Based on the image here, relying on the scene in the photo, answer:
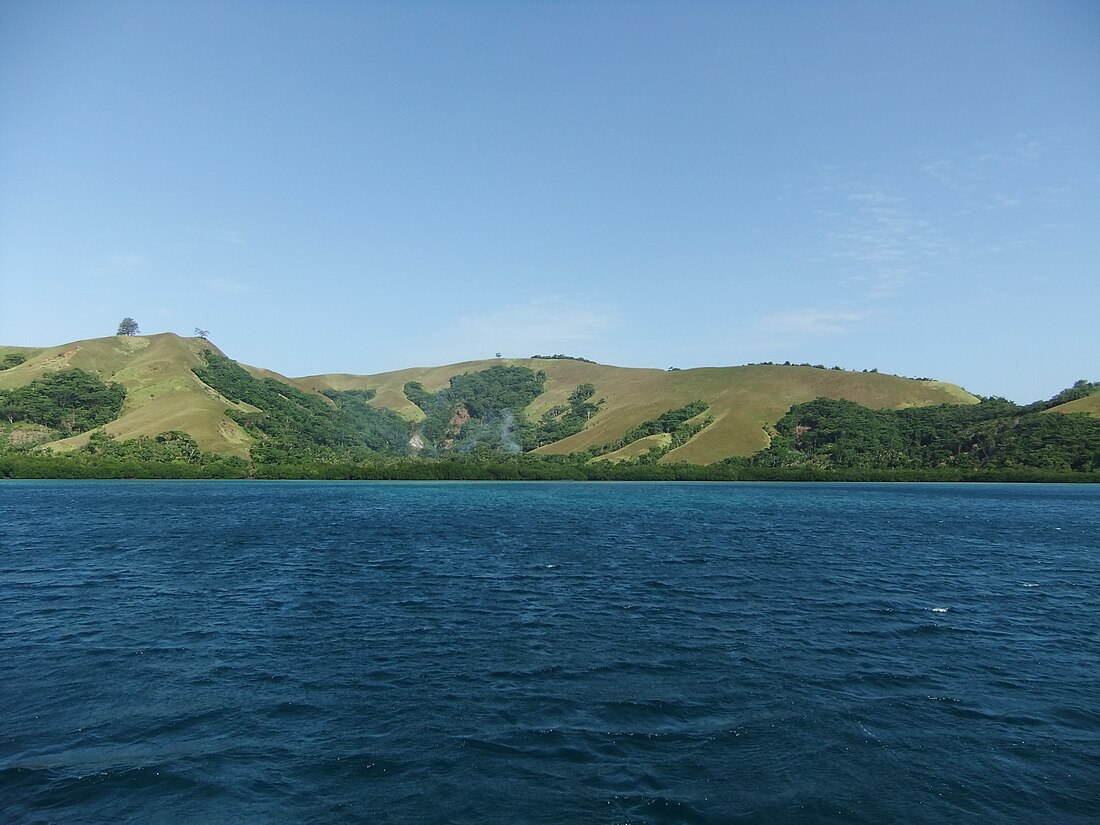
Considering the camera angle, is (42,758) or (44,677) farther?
(44,677)

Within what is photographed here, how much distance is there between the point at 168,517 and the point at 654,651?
7490 centimetres

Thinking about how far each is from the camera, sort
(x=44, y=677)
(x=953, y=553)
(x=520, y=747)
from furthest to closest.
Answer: (x=953, y=553)
(x=44, y=677)
(x=520, y=747)

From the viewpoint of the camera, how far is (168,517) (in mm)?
81188

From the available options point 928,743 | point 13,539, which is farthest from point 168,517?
point 928,743

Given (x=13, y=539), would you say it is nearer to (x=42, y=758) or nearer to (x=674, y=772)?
(x=42, y=758)

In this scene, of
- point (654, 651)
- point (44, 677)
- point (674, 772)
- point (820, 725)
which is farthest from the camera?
point (654, 651)

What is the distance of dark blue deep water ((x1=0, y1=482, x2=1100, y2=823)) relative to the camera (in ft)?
50.8

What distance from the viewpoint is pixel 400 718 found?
778 inches

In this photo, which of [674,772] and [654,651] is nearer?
[674,772]

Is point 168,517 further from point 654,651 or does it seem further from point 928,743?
point 928,743

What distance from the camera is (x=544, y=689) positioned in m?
22.1

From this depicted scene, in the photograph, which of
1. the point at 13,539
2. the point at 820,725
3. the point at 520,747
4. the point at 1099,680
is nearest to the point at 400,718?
the point at 520,747

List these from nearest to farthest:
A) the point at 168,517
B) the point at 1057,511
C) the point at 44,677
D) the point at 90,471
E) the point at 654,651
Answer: the point at 44,677 < the point at 654,651 < the point at 168,517 < the point at 1057,511 < the point at 90,471

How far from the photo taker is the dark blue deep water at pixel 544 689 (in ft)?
50.8
